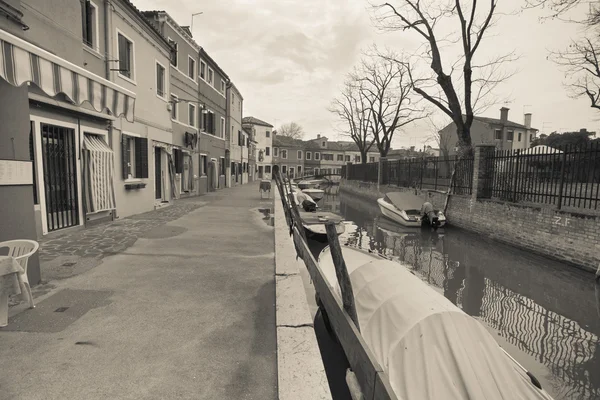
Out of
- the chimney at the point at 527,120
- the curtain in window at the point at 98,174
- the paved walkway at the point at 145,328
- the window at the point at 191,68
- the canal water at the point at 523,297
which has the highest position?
the chimney at the point at 527,120

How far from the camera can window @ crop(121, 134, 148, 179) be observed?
1038cm

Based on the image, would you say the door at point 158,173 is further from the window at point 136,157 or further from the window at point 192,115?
the window at point 192,115

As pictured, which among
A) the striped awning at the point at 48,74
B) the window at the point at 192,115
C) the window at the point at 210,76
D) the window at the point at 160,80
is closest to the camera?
the striped awning at the point at 48,74

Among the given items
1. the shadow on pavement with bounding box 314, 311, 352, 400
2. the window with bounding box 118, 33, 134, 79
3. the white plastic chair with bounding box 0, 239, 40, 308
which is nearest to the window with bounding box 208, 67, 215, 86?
the window with bounding box 118, 33, 134, 79

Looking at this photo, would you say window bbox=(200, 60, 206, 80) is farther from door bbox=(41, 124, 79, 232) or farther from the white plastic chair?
the white plastic chair

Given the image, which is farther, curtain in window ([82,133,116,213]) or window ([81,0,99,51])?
window ([81,0,99,51])

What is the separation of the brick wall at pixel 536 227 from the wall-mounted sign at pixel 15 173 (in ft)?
32.5

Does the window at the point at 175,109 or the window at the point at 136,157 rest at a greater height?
the window at the point at 175,109

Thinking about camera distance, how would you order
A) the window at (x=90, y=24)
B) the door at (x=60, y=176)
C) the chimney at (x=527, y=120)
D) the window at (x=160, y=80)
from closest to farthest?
the door at (x=60, y=176), the window at (x=90, y=24), the window at (x=160, y=80), the chimney at (x=527, y=120)

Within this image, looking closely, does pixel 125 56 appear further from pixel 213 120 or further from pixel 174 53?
pixel 213 120

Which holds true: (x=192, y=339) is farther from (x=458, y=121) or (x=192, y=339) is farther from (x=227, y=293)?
(x=458, y=121)

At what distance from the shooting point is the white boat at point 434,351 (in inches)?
86.8

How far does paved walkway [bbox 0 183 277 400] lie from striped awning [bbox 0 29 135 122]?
7.83 feet

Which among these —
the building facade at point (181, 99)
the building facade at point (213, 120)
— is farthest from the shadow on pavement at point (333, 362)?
the building facade at point (213, 120)
